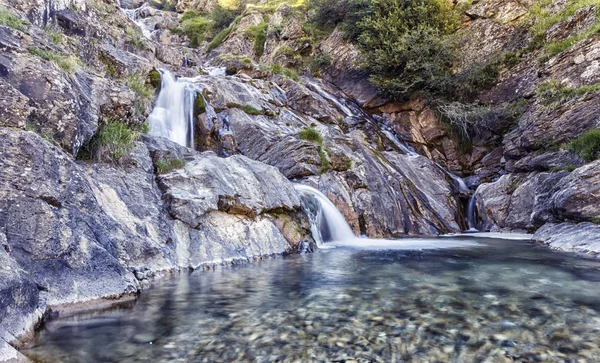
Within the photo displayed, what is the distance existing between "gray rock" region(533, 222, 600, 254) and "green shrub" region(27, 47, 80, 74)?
1240cm

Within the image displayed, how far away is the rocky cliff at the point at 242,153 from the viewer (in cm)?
530

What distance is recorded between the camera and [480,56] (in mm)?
21547

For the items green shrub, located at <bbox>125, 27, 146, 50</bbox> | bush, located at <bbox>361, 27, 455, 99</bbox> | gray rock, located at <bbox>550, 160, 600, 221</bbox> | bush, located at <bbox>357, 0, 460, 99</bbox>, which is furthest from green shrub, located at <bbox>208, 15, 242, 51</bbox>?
gray rock, located at <bbox>550, 160, 600, 221</bbox>

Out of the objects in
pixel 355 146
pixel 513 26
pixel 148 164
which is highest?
pixel 513 26

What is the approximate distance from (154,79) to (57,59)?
9161mm

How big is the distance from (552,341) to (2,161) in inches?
276

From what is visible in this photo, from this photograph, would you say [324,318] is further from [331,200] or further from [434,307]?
[331,200]

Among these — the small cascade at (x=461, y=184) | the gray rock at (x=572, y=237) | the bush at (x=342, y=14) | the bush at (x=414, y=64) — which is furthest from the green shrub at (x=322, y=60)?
the gray rock at (x=572, y=237)

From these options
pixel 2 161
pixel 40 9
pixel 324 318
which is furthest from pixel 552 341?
pixel 40 9

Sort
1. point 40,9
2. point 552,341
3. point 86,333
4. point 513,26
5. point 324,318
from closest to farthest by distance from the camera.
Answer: point 552,341 → point 86,333 → point 324,318 → point 40,9 → point 513,26

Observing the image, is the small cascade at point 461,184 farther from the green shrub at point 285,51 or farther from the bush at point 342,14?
the green shrub at point 285,51

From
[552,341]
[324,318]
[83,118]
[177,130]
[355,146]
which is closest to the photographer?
[552,341]

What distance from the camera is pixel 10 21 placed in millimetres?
7348

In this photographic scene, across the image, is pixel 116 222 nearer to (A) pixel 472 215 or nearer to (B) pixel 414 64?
(A) pixel 472 215
